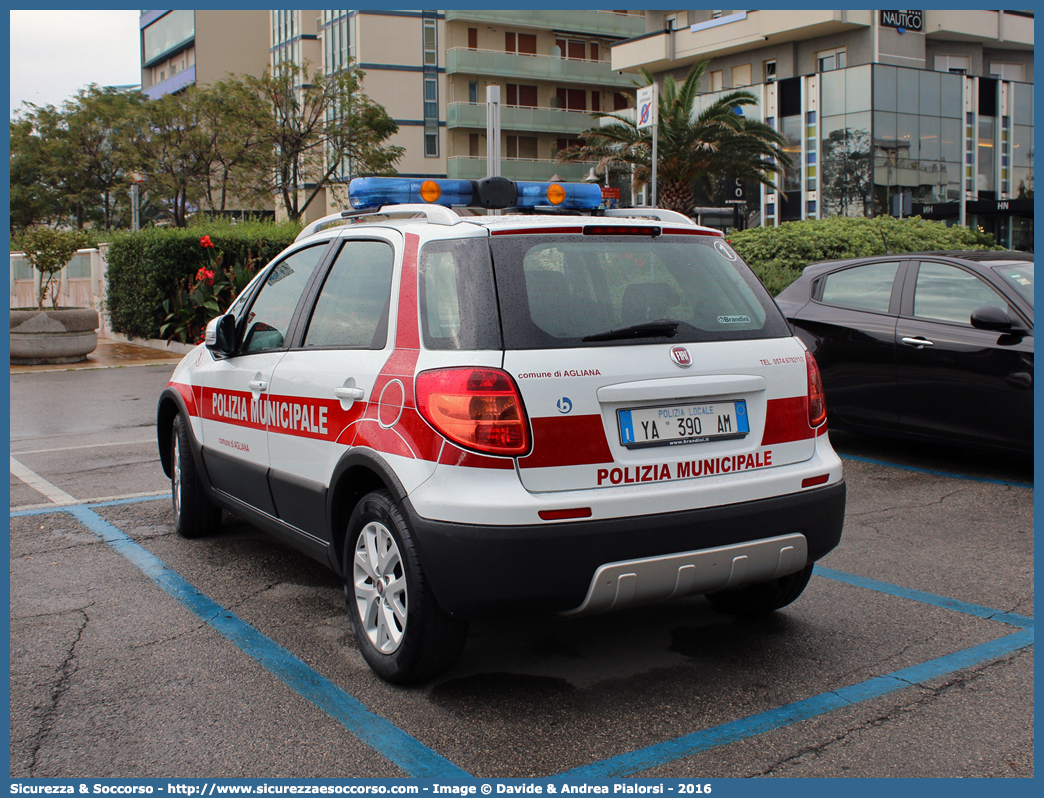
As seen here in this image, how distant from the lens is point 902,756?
10.1 ft

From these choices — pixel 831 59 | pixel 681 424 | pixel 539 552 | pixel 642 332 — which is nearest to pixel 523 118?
pixel 831 59

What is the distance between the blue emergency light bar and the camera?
171 inches

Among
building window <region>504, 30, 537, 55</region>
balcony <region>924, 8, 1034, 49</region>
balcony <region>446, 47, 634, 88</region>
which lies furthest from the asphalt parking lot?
building window <region>504, 30, 537, 55</region>

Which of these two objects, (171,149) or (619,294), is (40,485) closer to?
(619,294)

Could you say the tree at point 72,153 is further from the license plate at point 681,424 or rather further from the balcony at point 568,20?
the license plate at point 681,424

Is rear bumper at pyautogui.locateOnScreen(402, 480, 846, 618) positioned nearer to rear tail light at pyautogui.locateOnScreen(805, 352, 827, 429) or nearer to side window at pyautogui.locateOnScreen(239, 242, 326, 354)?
rear tail light at pyautogui.locateOnScreen(805, 352, 827, 429)

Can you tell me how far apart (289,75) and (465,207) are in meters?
37.2

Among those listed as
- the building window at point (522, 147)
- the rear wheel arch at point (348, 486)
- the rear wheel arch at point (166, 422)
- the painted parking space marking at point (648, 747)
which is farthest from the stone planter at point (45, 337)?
the building window at point (522, 147)

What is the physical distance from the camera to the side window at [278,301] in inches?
181

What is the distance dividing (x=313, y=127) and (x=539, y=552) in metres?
37.8

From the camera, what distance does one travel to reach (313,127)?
127 feet

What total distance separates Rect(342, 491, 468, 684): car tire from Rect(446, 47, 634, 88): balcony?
6373 centimetres

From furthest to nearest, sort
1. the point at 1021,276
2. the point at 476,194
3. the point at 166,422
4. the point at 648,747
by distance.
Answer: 1. the point at 1021,276
2. the point at 166,422
3. the point at 476,194
4. the point at 648,747

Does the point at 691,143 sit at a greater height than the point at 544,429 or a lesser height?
greater
